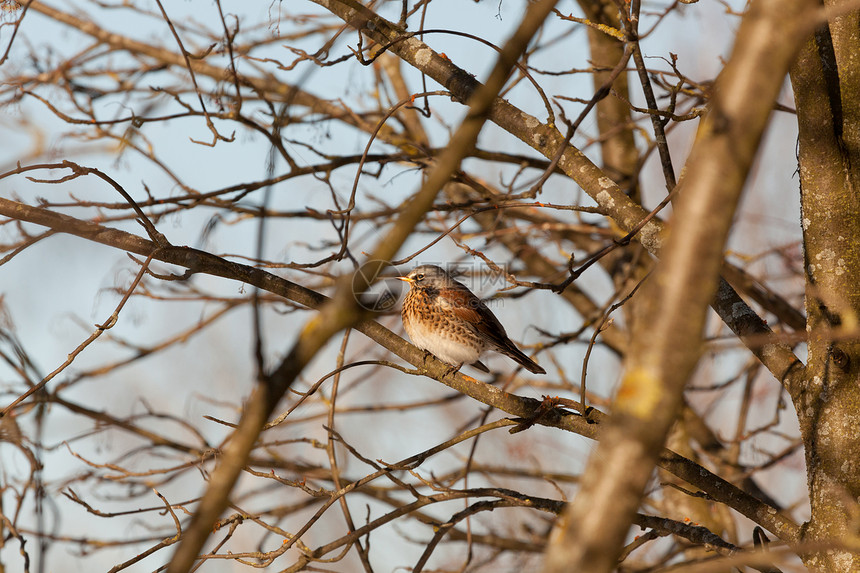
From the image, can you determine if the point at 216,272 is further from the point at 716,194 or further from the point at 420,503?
the point at 716,194

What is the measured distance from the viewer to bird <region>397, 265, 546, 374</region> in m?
4.82

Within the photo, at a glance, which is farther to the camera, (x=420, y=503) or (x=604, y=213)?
(x=604, y=213)

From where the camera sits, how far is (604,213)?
305 cm

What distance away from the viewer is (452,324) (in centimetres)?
488

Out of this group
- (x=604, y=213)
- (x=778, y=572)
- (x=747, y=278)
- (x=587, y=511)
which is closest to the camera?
(x=587, y=511)

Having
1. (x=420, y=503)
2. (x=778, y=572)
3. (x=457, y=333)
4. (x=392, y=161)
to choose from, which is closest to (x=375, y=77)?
(x=392, y=161)

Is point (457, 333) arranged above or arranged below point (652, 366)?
above

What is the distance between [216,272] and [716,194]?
2.05 m

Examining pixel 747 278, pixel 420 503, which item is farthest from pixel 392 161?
pixel 747 278

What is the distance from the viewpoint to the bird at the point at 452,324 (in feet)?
15.8

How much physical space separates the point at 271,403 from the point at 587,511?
2.06 ft

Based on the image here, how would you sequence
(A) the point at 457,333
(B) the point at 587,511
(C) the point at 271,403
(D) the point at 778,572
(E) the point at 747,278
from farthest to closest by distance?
1. (E) the point at 747,278
2. (A) the point at 457,333
3. (D) the point at 778,572
4. (C) the point at 271,403
5. (B) the point at 587,511

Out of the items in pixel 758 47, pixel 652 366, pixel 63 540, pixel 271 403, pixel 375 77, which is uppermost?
pixel 375 77

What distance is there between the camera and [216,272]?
112 inches
